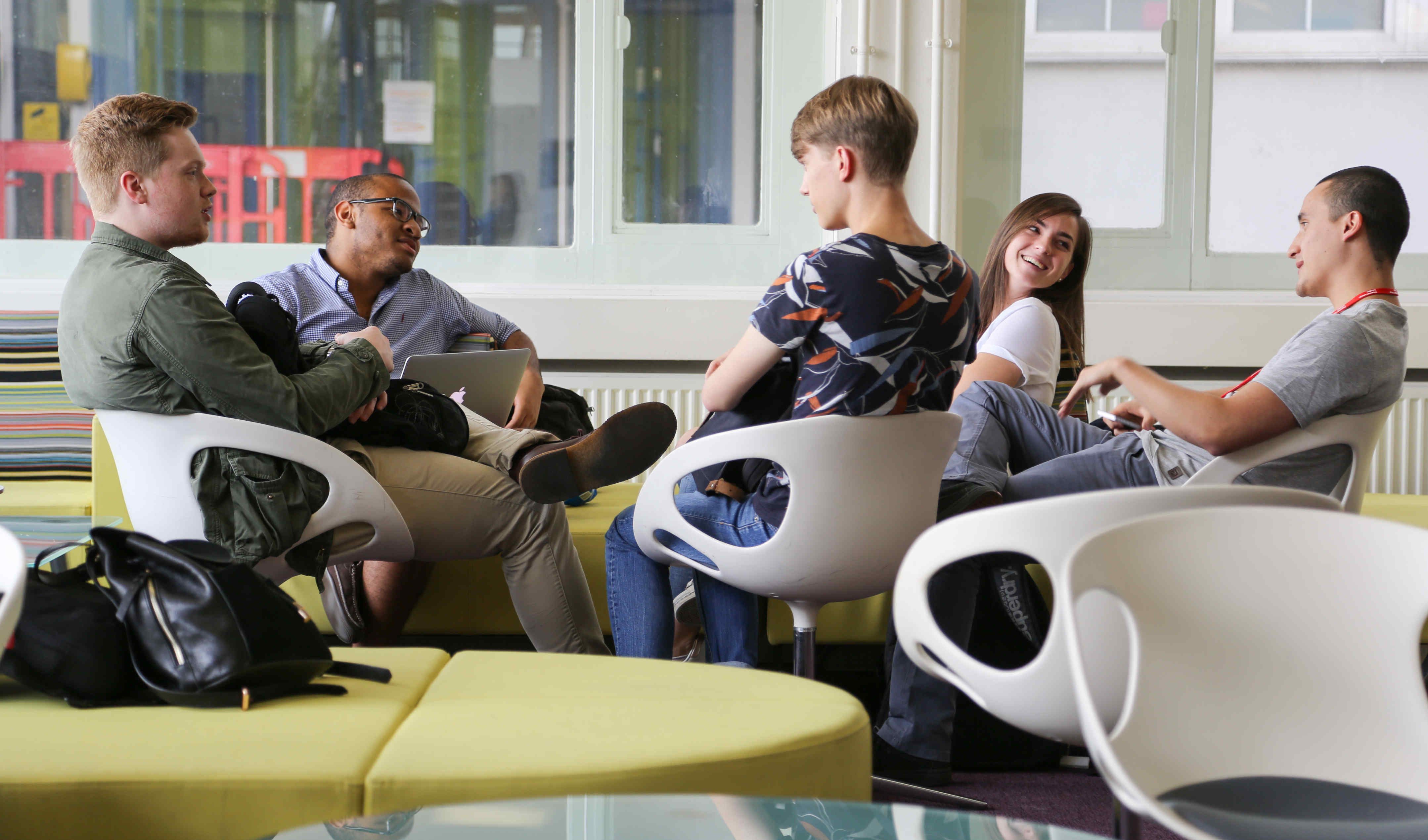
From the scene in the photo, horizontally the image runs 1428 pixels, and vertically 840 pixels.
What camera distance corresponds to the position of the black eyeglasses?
2984mm

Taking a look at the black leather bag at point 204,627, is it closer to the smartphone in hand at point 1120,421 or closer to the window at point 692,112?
the smartphone in hand at point 1120,421

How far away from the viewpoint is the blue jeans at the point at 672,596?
2029 mm

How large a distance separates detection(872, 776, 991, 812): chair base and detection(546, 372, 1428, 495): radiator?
2.03 m

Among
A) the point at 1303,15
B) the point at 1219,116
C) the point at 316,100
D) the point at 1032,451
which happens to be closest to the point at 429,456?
the point at 1032,451

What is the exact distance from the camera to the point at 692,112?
421 cm

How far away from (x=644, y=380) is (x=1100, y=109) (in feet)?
6.16

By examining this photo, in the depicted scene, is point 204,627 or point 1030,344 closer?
point 204,627

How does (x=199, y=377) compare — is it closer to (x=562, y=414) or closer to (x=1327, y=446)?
(x=562, y=414)

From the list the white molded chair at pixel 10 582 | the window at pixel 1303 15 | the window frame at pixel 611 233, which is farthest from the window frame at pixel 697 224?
the white molded chair at pixel 10 582

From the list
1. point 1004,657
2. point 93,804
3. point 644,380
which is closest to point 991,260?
point 1004,657

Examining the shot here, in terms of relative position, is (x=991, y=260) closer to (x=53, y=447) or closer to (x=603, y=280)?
(x=603, y=280)

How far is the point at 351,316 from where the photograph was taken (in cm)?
300

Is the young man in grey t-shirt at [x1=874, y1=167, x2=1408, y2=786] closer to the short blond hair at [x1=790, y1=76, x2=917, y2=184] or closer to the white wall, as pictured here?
the short blond hair at [x1=790, y1=76, x2=917, y2=184]

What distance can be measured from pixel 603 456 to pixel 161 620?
2.94 feet
